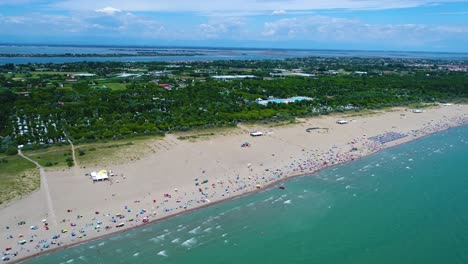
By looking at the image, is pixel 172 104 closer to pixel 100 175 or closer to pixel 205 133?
pixel 205 133

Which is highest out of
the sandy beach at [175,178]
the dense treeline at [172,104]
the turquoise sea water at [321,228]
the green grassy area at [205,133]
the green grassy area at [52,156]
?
the dense treeline at [172,104]

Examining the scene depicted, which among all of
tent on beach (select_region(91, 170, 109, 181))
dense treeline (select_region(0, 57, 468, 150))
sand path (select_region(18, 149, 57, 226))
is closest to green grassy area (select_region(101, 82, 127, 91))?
dense treeline (select_region(0, 57, 468, 150))

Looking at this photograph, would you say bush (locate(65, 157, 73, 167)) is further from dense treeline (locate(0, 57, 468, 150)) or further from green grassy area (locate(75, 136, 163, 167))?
dense treeline (locate(0, 57, 468, 150))

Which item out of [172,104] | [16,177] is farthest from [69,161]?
[172,104]

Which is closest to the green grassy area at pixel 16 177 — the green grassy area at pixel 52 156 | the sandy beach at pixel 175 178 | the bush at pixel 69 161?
the sandy beach at pixel 175 178

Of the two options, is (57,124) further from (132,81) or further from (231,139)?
(132,81)

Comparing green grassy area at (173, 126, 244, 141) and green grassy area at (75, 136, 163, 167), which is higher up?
green grassy area at (173, 126, 244, 141)

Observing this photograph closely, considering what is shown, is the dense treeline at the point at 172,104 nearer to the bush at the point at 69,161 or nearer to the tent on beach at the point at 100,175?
the bush at the point at 69,161
